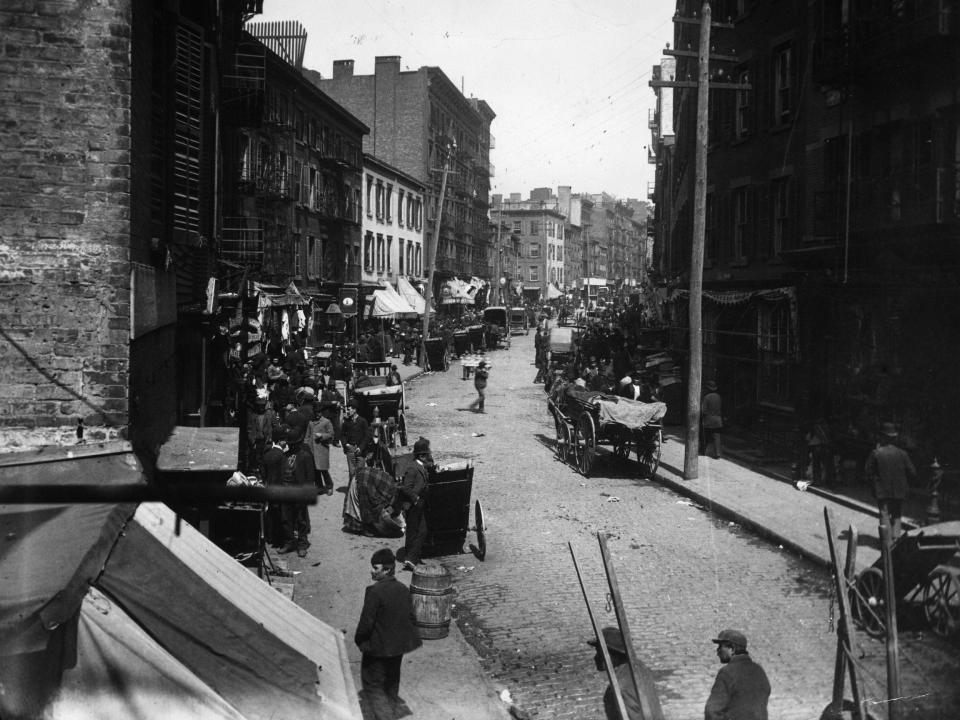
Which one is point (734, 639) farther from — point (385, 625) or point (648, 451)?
point (648, 451)

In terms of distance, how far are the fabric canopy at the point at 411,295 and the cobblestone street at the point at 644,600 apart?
122ft

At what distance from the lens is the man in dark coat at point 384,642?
7406 millimetres

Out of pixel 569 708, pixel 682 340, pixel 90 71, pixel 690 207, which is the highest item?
Result: pixel 690 207

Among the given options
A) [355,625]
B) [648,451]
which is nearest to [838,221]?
[648,451]

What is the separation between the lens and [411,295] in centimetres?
5650

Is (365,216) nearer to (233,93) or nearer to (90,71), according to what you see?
(233,93)

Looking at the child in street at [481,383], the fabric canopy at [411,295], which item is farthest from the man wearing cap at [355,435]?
the fabric canopy at [411,295]

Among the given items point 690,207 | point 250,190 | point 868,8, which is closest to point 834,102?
point 868,8

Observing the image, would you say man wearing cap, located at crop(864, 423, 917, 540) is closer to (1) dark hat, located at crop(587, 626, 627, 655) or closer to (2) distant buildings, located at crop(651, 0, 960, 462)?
(2) distant buildings, located at crop(651, 0, 960, 462)

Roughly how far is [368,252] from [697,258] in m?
36.3

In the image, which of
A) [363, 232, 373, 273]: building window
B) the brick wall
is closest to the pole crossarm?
the brick wall

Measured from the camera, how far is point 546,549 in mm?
12586

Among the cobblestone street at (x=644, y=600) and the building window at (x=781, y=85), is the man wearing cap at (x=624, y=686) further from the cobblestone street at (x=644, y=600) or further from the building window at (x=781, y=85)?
the building window at (x=781, y=85)

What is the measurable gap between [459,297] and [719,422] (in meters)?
41.6
